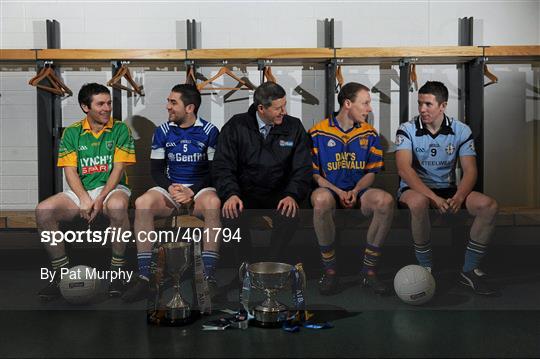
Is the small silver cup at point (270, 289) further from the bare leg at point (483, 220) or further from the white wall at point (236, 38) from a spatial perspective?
the white wall at point (236, 38)

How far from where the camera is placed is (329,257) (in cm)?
305

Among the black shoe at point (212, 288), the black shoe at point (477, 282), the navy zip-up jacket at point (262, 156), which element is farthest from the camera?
the navy zip-up jacket at point (262, 156)

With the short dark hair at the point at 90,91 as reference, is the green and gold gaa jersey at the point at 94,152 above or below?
below

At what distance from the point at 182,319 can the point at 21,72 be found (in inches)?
102

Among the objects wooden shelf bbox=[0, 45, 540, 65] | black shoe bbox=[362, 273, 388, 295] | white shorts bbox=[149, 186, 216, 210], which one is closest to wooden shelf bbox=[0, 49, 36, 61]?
wooden shelf bbox=[0, 45, 540, 65]

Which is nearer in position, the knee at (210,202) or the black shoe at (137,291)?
the black shoe at (137,291)

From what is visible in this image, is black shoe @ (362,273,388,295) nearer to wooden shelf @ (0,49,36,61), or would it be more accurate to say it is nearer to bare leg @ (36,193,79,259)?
bare leg @ (36,193,79,259)

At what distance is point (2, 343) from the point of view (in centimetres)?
226

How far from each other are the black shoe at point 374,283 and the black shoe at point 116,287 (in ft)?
4.07

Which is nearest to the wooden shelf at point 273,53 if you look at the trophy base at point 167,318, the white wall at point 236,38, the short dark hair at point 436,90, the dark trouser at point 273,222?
the white wall at point 236,38

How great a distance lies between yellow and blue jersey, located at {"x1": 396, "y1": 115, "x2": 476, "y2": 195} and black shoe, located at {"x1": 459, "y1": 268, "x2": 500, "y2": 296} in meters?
0.56

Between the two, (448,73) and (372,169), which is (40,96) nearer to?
(372,169)

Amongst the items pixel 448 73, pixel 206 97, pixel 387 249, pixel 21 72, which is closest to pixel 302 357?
pixel 387 249

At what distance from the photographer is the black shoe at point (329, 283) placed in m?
2.99
